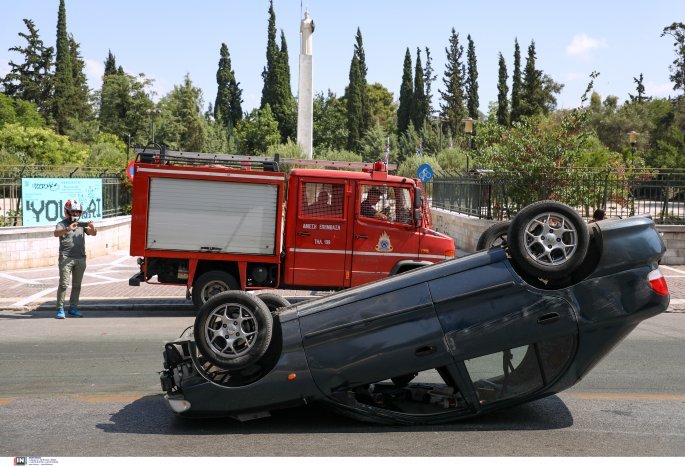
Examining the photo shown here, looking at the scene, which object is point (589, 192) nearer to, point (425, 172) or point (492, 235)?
point (425, 172)

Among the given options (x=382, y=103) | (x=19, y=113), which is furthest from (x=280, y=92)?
(x=382, y=103)

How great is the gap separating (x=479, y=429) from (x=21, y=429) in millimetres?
3747

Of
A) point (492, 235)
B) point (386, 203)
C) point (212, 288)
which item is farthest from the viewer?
point (386, 203)

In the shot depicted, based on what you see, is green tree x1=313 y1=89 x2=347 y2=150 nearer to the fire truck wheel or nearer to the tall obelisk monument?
the tall obelisk monument

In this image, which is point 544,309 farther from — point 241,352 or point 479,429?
point 241,352

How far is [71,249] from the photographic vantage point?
13.1m

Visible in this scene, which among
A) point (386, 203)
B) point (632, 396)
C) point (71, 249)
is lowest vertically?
point (632, 396)

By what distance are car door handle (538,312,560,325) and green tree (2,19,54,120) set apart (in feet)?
264

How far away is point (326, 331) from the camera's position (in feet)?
20.1

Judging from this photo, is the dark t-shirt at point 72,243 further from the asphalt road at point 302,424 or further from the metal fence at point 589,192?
the metal fence at point 589,192

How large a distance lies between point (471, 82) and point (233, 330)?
92560 millimetres

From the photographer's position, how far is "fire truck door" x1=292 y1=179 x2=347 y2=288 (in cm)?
1320

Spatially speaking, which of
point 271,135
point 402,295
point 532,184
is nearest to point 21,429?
point 402,295
